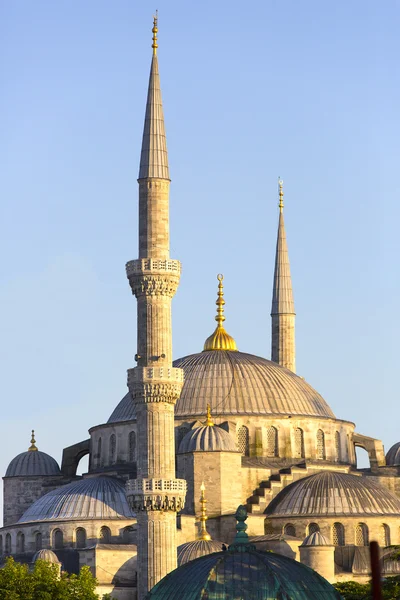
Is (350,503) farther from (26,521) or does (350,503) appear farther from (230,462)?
(26,521)

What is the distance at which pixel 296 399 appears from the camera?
75.4 m

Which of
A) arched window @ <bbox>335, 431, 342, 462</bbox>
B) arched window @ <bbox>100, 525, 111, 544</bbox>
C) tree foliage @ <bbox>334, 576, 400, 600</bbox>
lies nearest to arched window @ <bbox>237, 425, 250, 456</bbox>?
arched window @ <bbox>335, 431, 342, 462</bbox>

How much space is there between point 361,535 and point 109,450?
1142cm

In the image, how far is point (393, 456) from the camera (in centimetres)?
7838

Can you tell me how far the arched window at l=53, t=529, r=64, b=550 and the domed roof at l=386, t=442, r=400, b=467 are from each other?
47.0 feet

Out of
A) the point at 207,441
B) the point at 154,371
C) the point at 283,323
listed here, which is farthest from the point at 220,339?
the point at 154,371

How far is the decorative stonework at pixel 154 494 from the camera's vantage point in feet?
190

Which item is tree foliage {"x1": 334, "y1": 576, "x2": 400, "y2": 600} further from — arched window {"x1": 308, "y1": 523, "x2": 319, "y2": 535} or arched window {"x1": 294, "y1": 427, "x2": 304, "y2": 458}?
arched window {"x1": 294, "y1": 427, "x2": 304, "y2": 458}

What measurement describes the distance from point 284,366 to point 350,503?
12111mm

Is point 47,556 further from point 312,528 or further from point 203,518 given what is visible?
point 312,528

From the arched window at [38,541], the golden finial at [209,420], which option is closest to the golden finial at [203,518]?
the golden finial at [209,420]

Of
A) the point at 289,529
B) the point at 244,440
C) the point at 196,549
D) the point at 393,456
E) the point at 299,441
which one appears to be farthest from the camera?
the point at 393,456

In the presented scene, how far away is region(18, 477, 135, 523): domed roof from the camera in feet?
231

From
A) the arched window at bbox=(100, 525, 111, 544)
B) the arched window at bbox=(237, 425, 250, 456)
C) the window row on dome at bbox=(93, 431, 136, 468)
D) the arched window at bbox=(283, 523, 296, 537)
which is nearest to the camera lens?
the arched window at bbox=(283, 523, 296, 537)
